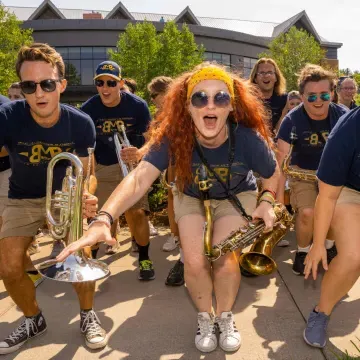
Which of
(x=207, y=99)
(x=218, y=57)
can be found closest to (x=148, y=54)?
(x=218, y=57)

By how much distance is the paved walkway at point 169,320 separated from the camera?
290 cm

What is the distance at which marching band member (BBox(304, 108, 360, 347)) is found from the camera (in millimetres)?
2682

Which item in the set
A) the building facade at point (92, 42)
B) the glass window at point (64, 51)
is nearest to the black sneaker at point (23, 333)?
the building facade at point (92, 42)

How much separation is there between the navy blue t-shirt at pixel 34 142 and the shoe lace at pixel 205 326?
1.56 m

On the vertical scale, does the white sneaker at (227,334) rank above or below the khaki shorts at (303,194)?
below

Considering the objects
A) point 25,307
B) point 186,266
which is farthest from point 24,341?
point 186,266

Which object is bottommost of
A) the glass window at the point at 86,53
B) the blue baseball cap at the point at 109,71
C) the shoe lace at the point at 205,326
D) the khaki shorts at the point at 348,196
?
the shoe lace at the point at 205,326

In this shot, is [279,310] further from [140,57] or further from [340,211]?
[140,57]

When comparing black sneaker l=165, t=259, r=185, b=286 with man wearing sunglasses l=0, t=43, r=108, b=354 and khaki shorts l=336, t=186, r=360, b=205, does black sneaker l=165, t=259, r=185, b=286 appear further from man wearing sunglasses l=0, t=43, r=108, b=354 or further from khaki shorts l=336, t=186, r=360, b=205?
khaki shorts l=336, t=186, r=360, b=205

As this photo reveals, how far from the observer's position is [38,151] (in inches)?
130

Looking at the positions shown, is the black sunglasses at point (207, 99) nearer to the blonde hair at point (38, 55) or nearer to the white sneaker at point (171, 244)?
the blonde hair at point (38, 55)

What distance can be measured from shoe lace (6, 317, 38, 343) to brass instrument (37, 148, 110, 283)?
0.70m

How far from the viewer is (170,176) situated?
4637 mm

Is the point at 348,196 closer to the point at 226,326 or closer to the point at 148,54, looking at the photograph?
the point at 226,326
